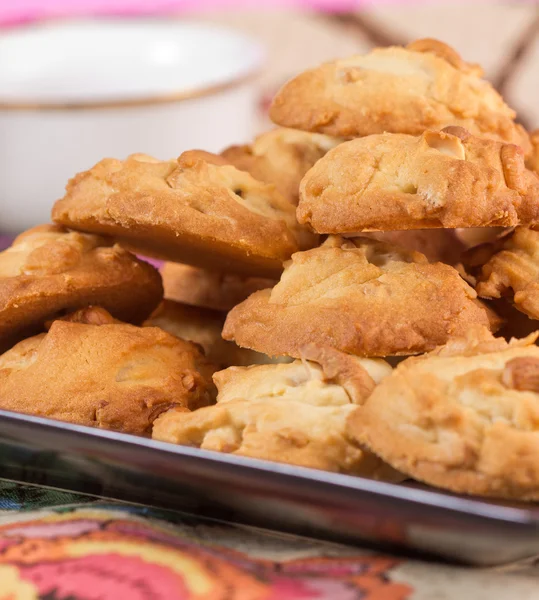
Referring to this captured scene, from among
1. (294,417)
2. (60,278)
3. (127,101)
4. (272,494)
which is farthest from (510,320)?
(127,101)

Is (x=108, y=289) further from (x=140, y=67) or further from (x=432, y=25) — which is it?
(x=432, y=25)

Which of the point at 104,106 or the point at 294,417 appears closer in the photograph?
the point at 294,417

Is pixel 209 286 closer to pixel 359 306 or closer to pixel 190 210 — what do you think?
pixel 190 210

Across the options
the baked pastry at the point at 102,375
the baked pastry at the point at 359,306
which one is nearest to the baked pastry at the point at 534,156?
the baked pastry at the point at 359,306

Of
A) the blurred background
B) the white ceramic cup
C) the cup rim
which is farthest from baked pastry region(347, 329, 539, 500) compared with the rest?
the cup rim

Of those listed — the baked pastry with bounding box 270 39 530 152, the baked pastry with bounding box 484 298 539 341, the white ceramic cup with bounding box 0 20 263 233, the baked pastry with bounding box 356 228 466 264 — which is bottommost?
the white ceramic cup with bounding box 0 20 263 233

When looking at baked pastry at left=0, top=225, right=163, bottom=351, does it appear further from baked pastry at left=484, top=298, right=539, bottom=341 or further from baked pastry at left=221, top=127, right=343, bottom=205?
baked pastry at left=484, top=298, right=539, bottom=341

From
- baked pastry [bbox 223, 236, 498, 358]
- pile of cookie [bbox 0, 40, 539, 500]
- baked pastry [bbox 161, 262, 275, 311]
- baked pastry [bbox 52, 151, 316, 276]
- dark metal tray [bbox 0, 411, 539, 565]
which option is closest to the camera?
dark metal tray [bbox 0, 411, 539, 565]
